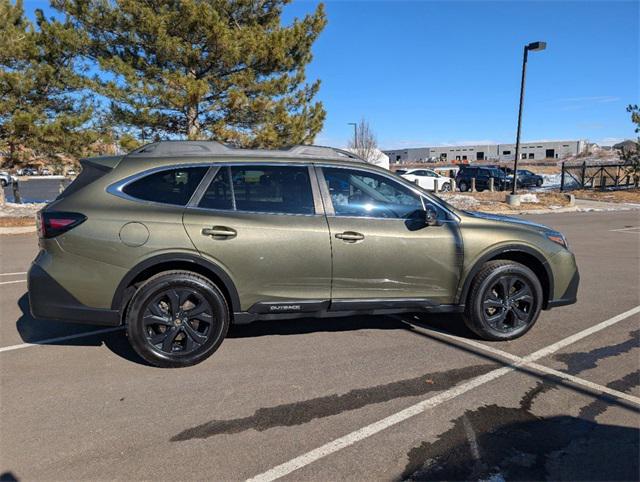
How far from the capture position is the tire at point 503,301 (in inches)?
168

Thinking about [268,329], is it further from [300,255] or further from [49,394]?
[49,394]

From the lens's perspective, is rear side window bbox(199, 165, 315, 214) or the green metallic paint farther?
rear side window bbox(199, 165, 315, 214)

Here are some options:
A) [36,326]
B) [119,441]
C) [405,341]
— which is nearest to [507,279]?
[405,341]

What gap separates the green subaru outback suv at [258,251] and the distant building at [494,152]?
9667cm

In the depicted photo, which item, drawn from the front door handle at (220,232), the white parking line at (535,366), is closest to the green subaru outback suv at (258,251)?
the front door handle at (220,232)

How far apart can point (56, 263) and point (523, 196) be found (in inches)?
896

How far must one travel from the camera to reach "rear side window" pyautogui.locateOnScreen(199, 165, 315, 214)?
3.84 meters

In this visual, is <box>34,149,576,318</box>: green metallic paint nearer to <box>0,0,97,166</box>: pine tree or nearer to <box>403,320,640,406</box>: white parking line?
<box>403,320,640,406</box>: white parking line

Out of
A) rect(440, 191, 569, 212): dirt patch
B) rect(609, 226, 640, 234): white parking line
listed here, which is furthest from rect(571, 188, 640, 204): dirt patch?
rect(609, 226, 640, 234): white parking line

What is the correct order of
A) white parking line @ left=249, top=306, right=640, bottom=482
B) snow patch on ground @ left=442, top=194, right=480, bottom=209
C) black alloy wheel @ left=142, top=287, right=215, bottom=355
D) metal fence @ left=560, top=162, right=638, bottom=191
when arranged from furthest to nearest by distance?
metal fence @ left=560, top=162, right=638, bottom=191
snow patch on ground @ left=442, top=194, right=480, bottom=209
black alloy wheel @ left=142, top=287, right=215, bottom=355
white parking line @ left=249, top=306, right=640, bottom=482

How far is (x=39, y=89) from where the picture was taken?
41.3ft

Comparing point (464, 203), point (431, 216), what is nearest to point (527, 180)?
point (464, 203)

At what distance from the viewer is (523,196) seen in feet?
74.1

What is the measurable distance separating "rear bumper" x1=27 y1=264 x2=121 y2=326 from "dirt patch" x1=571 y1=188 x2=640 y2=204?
28591 mm
